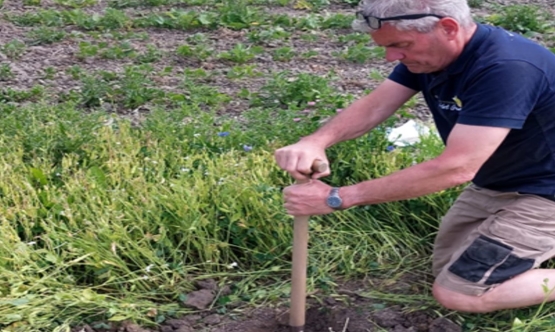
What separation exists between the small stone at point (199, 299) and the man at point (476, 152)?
648 mm

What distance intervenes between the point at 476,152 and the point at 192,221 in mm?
1354

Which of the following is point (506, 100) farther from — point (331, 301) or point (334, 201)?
point (331, 301)

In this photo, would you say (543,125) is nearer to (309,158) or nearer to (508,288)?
(508,288)

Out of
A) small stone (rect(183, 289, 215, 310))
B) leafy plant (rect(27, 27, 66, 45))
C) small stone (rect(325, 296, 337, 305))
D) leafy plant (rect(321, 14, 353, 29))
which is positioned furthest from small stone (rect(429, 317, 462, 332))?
leafy plant (rect(27, 27, 66, 45))

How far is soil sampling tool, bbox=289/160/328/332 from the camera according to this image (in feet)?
10.6

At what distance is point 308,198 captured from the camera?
317 cm

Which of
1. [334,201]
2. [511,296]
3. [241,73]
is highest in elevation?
[334,201]

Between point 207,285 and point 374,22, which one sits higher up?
point 374,22

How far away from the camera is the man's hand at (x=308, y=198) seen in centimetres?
317

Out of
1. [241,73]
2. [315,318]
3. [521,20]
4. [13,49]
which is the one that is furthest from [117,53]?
[315,318]

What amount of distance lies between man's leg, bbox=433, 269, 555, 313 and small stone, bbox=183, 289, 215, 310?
997mm

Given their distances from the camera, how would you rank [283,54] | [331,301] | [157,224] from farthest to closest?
1. [283,54]
2. [157,224]
3. [331,301]

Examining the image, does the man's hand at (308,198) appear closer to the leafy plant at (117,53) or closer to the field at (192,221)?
the field at (192,221)

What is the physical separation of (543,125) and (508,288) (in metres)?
0.65
